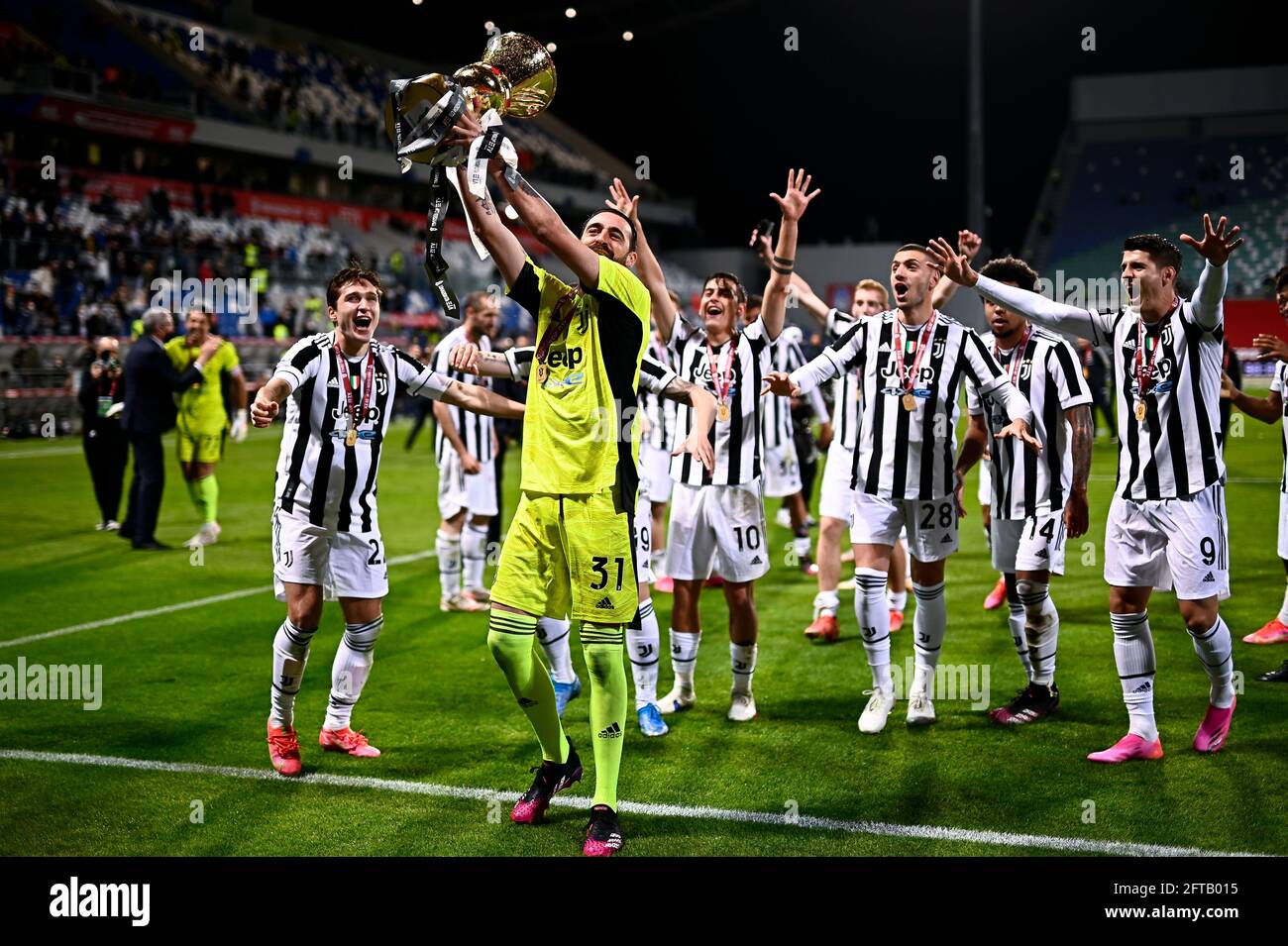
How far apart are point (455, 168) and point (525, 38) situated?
66 cm

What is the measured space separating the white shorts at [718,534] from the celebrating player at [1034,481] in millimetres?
1068

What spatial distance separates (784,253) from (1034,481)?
1.83 m

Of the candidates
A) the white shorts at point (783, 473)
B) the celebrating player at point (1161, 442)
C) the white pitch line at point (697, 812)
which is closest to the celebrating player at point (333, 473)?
the white pitch line at point (697, 812)

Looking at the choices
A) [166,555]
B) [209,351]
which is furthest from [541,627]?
[166,555]

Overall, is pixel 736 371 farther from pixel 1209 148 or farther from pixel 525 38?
pixel 1209 148

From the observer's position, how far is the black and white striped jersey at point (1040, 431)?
20.3 feet

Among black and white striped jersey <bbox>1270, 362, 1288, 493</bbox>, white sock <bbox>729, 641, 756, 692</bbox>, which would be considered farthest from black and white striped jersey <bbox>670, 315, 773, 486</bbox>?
black and white striped jersey <bbox>1270, 362, 1288, 493</bbox>

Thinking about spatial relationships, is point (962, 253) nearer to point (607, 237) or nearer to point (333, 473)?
point (607, 237)

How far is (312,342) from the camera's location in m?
5.37

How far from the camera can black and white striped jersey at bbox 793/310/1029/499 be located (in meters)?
5.86

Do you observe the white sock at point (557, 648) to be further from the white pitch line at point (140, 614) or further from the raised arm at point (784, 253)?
the white pitch line at point (140, 614)

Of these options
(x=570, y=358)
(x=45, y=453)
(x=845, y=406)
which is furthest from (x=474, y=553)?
(x=45, y=453)

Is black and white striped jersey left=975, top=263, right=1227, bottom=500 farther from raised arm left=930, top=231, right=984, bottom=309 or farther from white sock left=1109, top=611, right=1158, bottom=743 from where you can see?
white sock left=1109, top=611, right=1158, bottom=743

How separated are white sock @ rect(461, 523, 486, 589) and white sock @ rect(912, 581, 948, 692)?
3.95 m
